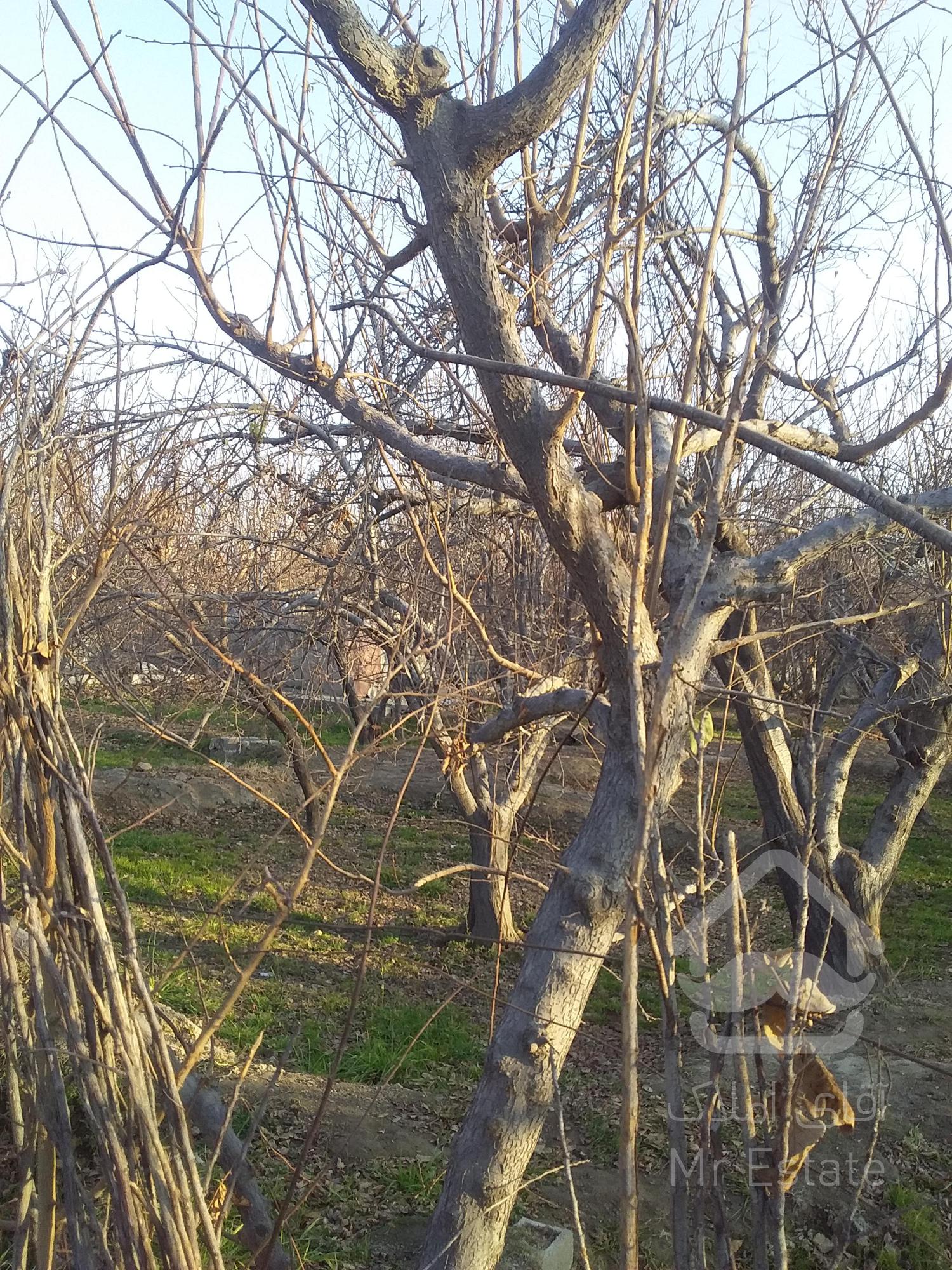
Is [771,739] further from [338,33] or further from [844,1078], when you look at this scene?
[338,33]

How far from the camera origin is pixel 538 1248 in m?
3.54

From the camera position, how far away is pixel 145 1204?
148 cm

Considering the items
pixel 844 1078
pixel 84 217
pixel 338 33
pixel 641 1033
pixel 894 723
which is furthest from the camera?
pixel 894 723

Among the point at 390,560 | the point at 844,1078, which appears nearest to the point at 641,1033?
the point at 844,1078

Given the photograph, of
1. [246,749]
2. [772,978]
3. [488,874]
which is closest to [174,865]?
[488,874]

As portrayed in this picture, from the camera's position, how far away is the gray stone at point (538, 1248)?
11.3ft

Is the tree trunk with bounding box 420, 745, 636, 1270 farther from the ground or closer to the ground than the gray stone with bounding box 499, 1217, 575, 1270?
farther from the ground

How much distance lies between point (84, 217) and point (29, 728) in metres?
1.91

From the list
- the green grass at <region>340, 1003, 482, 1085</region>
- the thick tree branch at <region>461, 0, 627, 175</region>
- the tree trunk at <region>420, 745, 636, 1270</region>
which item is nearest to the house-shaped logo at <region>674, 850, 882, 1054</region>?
the tree trunk at <region>420, 745, 636, 1270</region>

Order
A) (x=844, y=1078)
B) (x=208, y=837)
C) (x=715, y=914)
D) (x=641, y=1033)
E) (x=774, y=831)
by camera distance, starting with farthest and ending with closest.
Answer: (x=208, y=837), (x=641, y=1033), (x=774, y=831), (x=844, y=1078), (x=715, y=914)

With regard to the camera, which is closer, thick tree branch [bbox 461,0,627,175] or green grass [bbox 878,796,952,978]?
thick tree branch [bbox 461,0,627,175]

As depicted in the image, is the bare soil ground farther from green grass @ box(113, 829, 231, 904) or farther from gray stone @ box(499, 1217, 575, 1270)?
gray stone @ box(499, 1217, 575, 1270)

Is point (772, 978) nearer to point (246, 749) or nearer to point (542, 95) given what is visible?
point (542, 95)

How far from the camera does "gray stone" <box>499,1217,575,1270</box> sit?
11.3ft
